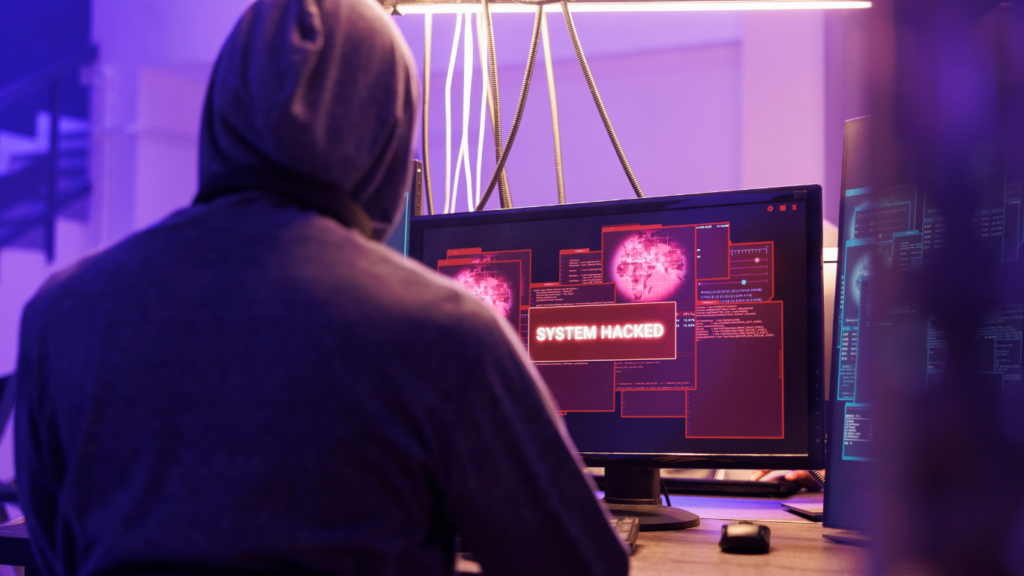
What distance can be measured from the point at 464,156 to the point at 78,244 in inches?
155

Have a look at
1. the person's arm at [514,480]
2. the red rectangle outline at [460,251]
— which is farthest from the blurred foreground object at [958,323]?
the red rectangle outline at [460,251]

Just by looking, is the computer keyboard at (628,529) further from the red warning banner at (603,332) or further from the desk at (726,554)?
the red warning banner at (603,332)

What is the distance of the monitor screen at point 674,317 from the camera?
3.45 feet

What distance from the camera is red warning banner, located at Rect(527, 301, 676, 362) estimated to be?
3.69 ft

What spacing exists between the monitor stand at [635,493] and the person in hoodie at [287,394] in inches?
21.8

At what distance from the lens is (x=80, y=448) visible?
1.77ft

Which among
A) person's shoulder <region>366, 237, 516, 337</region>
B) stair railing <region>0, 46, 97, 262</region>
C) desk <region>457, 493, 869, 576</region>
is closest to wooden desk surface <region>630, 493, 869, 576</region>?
desk <region>457, 493, 869, 576</region>

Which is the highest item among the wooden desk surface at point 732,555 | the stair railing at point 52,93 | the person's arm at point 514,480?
the stair railing at point 52,93

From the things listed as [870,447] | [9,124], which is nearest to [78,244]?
[9,124]

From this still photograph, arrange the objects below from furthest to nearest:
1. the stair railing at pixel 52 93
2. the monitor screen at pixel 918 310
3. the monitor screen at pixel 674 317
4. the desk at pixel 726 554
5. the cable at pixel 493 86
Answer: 1. the stair railing at pixel 52 93
2. the cable at pixel 493 86
3. the monitor screen at pixel 674 317
4. the desk at pixel 726 554
5. the monitor screen at pixel 918 310

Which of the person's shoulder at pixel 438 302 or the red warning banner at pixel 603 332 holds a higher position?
the person's shoulder at pixel 438 302

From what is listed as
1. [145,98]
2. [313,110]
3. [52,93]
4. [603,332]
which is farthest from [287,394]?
[145,98]

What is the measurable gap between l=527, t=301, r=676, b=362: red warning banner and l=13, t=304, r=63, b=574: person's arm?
715mm

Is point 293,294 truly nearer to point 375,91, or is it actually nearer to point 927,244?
point 375,91
